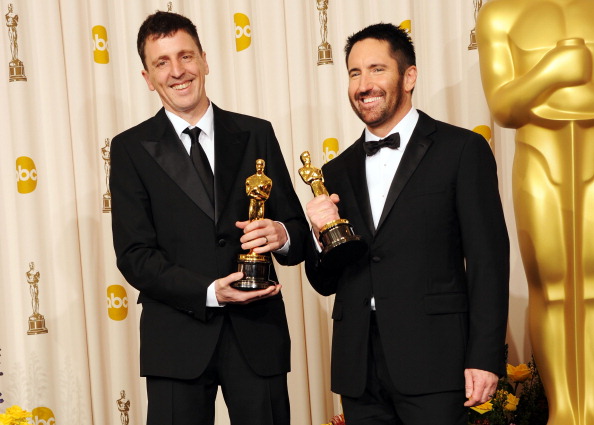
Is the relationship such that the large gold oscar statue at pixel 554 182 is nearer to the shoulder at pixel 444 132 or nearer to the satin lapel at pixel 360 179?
the shoulder at pixel 444 132

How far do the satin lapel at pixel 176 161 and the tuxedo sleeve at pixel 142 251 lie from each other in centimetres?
7

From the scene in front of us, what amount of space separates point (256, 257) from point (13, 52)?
1.98 meters

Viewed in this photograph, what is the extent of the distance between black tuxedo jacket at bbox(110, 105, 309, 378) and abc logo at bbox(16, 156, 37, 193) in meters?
1.34

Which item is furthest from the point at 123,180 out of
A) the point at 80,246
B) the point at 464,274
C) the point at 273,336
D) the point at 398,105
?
Result: the point at 80,246

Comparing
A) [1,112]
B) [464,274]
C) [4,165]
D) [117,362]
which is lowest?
[117,362]

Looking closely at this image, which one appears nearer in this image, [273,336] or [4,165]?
[273,336]

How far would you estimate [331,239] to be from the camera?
2.07 m

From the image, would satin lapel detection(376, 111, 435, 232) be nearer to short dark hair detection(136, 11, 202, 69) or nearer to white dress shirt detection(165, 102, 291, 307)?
white dress shirt detection(165, 102, 291, 307)

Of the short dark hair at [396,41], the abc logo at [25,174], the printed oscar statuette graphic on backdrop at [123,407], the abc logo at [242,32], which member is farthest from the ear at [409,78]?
the printed oscar statuette graphic on backdrop at [123,407]

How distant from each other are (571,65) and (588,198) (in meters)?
0.43

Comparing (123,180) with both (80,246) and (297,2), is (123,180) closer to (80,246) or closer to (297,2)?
(80,246)

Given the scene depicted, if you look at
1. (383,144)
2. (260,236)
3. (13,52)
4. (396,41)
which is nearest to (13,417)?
(260,236)

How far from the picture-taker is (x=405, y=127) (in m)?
2.30

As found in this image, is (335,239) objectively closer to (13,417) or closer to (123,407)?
(13,417)
